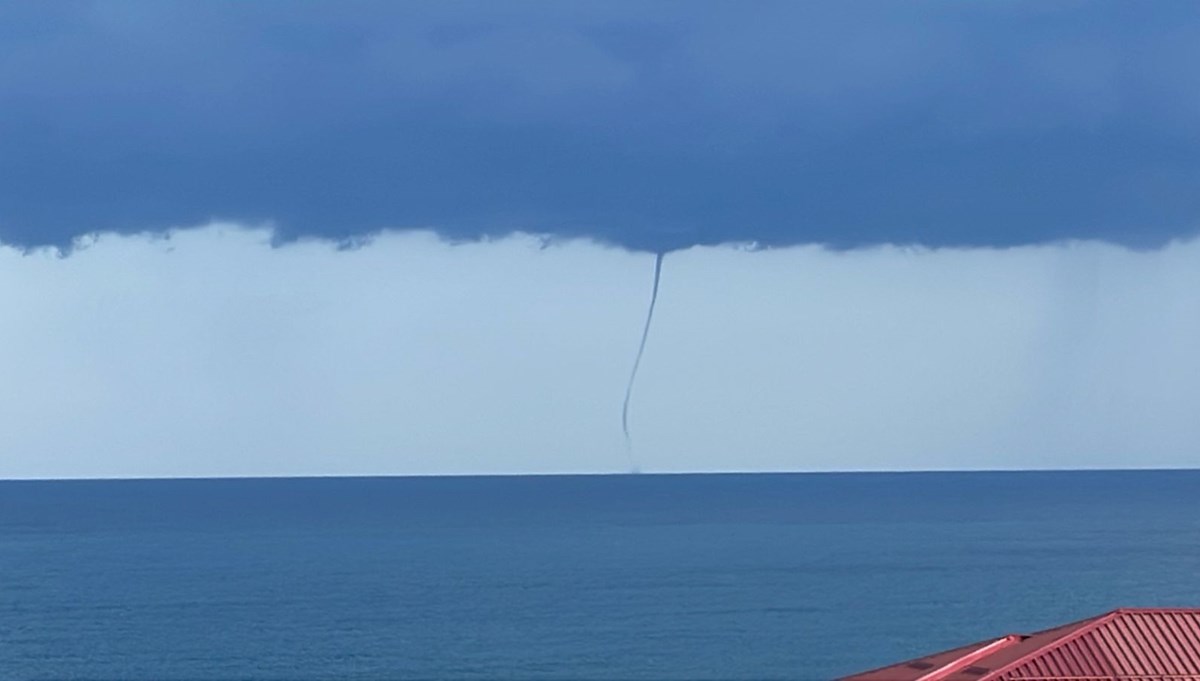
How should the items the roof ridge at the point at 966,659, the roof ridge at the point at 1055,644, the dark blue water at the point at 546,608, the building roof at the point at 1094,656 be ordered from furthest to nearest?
the dark blue water at the point at 546,608, the roof ridge at the point at 966,659, the building roof at the point at 1094,656, the roof ridge at the point at 1055,644

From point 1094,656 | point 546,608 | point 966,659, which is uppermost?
Result: point 546,608

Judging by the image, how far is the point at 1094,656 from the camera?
135 feet

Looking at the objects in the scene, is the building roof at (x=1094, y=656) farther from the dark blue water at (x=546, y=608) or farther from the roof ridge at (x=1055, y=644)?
the dark blue water at (x=546, y=608)

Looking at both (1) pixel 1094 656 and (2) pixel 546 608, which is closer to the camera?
(1) pixel 1094 656

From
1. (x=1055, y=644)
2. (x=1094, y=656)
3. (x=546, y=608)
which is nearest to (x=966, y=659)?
(x=1055, y=644)

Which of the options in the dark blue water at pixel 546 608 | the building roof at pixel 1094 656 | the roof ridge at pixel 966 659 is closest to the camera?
the building roof at pixel 1094 656

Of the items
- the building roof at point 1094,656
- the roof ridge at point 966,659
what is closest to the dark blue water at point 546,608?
the roof ridge at point 966,659

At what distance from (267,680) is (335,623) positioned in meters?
26.7

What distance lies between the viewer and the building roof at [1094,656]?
131 ft

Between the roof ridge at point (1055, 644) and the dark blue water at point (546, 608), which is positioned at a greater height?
the dark blue water at point (546, 608)

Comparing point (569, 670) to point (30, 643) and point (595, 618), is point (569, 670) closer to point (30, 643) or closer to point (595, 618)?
point (595, 618)

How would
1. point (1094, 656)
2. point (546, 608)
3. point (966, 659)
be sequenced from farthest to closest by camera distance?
point (546, 608)
point (966, 659)
point (1094, 656)

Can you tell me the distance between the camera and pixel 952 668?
40.9m

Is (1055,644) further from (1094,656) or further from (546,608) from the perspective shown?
(546,608)
